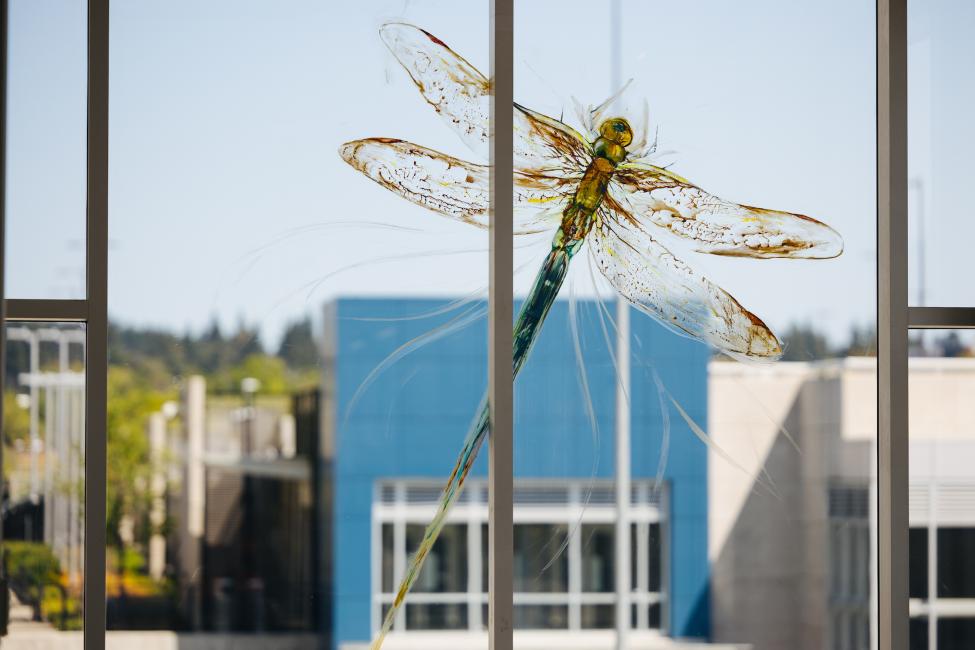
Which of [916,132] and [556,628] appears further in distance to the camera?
[556,628]

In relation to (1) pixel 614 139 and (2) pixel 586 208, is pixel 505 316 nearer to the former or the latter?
(2) pixel 586 208

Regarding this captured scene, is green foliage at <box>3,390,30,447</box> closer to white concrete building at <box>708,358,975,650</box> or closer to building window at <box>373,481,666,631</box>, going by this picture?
building window at <box>373,481,666,631</box>

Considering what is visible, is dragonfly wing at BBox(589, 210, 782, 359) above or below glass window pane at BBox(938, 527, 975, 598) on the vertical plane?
above

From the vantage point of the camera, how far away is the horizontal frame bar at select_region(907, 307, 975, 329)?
95.5 inches

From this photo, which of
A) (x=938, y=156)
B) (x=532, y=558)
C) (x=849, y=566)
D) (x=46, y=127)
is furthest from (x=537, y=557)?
(x=46, y=127)

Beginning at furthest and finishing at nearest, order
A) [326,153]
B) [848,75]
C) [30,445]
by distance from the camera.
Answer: [848,75]
[326,153]
[30,445]

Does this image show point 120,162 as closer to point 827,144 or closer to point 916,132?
point 827,144

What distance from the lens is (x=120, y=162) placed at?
246cm

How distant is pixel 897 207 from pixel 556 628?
1.40m

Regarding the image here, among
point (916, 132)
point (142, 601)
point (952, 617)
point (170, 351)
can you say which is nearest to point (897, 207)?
point (916, 132)

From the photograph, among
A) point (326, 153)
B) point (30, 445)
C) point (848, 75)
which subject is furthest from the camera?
point (848, 75)

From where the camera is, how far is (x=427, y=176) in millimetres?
2539

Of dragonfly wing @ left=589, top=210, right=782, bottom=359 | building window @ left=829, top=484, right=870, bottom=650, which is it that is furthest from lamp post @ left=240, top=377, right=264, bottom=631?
building window @ left=829, top=484, right=870, bottom=650

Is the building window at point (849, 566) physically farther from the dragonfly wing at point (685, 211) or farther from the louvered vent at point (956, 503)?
the dragonfly wing at point (685, 211)
